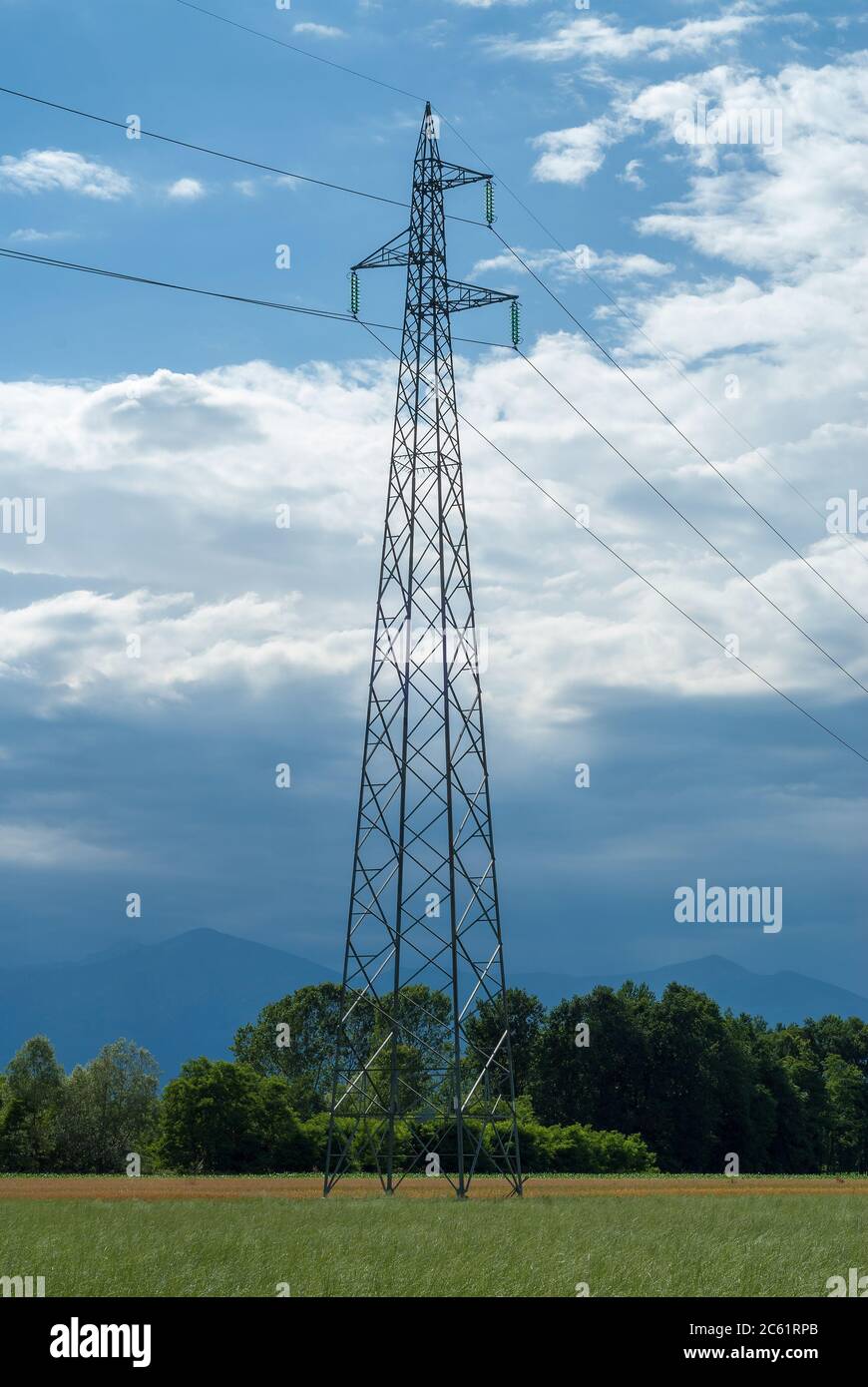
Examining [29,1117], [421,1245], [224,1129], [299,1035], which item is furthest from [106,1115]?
[421,1245]

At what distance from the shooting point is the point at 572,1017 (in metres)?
116

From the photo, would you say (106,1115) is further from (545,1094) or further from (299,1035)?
(299,1035)

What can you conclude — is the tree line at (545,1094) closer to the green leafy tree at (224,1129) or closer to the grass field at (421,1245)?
the green leafy tree at (224,1129)

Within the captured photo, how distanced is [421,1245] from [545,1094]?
84.0 m

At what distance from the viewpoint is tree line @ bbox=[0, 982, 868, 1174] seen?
78.4 metres

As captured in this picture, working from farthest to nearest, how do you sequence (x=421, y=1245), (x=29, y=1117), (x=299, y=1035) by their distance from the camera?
1. (x=299, y=1035)
2. (x=29, y=1117)
3. (x=421, y=1245)

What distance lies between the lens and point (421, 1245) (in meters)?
31.7

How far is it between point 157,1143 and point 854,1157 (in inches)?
3256

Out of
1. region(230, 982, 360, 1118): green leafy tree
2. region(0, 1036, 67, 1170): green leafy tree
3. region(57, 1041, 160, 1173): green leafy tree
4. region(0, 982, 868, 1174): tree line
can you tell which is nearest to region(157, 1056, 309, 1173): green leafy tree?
region(0, 982, 868, 1174): tree line

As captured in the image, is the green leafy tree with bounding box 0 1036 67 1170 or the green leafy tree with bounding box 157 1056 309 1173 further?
the green leafy tree with bounding box 0 1036 67 1170

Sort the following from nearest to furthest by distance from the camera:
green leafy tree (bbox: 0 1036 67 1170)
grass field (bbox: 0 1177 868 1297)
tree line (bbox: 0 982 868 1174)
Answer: grass field (bbox: 0 1177 868 1297), tree line (bbox: 0 982 868 1174), green leafy tree (bbox: 0 1036 67 1170)

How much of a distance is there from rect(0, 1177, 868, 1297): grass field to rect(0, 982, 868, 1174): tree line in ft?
45.0

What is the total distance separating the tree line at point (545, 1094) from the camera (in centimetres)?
7838

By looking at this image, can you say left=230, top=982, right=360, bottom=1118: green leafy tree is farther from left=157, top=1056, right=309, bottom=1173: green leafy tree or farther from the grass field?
the grass field
